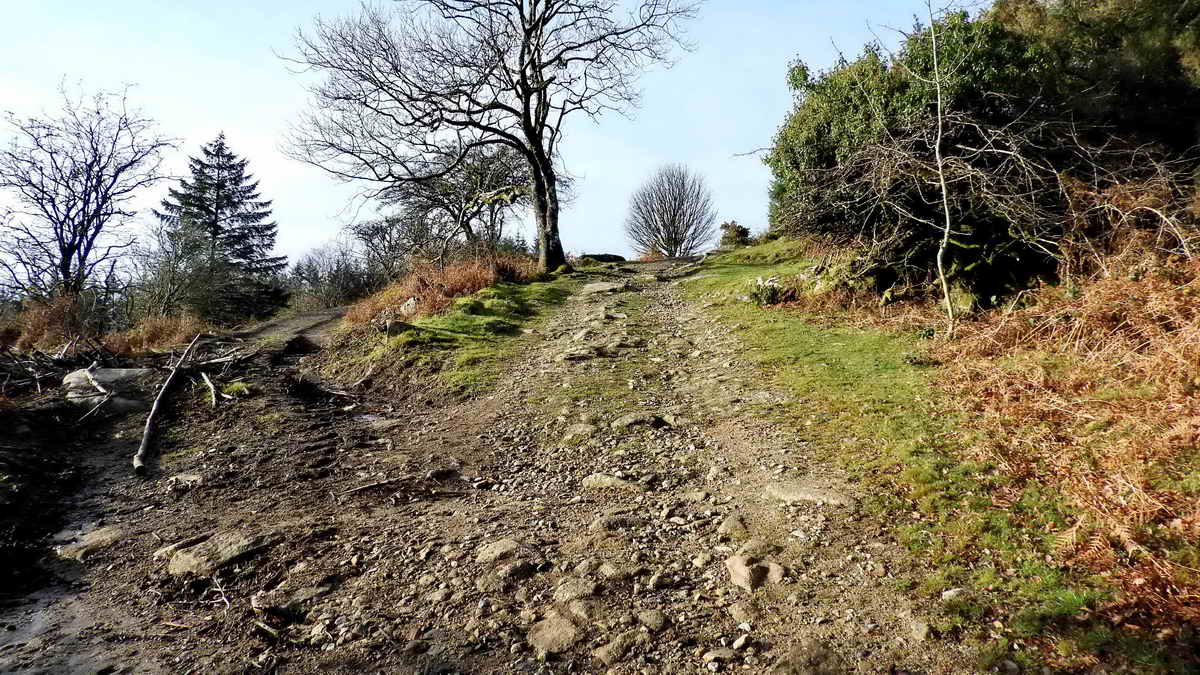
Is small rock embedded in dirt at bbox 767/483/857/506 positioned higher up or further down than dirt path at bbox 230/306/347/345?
further down

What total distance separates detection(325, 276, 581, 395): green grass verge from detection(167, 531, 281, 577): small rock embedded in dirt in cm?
352

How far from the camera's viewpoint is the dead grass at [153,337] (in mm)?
10523

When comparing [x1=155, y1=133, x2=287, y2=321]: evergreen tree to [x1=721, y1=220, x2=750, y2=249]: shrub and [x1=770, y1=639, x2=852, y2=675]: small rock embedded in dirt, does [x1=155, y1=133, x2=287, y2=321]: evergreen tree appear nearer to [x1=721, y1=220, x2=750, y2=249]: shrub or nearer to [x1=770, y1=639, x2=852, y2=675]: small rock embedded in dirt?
[x1=721, y1=220, x2=750, y2=249]: shrub

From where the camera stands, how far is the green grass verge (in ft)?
26.1

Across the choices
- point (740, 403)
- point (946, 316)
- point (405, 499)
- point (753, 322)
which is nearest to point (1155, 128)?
point (946, 316)

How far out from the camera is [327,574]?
3.45 metres

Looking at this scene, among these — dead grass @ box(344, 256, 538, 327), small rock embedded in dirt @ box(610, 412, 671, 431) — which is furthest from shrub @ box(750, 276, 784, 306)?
dead grass @ box(344, 256, 538, 327)

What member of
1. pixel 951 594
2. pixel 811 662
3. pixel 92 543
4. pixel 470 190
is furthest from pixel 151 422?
pixel 470 190

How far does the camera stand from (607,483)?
4512mm

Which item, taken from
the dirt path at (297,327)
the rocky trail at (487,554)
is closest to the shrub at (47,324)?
the dirt path at (297,327)

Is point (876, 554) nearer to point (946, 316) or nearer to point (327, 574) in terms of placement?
point (327, 574)

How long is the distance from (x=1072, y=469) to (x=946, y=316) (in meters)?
4.13

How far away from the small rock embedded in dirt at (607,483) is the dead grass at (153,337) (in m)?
9.79

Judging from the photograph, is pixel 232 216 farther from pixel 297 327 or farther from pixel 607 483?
pixel 607 483
